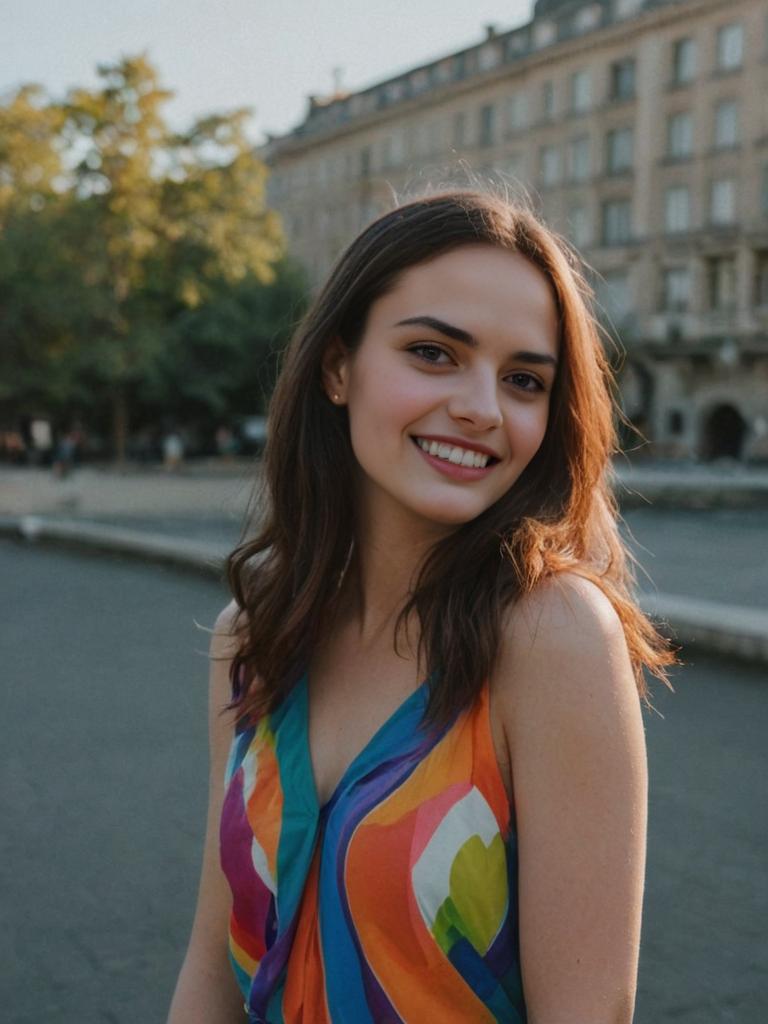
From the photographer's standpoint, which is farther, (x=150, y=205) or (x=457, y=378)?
(x=150, y=205)

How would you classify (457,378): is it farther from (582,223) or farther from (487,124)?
(487,124)

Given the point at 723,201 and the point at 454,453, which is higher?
the point at 723,201

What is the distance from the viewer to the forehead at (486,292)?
5.14 feet

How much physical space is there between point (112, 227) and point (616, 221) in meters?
28.4

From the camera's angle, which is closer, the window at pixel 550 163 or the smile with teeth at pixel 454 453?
the smile with teeth at pixel 454 453

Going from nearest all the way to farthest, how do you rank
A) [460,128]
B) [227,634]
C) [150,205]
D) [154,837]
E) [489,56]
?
[227,634] < [154,837] < [150,205] < [489,56] < [460,128]

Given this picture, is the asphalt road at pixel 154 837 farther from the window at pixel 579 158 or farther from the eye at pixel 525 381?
the window at pixel 579 158

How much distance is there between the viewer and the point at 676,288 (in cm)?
5034

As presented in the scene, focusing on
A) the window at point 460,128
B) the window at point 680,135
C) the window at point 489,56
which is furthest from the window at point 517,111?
the window at point 680,135

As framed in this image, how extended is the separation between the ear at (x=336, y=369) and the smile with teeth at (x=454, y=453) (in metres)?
0.21

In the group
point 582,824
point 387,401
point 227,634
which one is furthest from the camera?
point 227,634

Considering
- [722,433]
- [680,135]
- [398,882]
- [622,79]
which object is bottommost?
[722,433]

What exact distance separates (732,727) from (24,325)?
105 feet

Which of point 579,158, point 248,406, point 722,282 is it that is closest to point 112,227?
point 248,406
